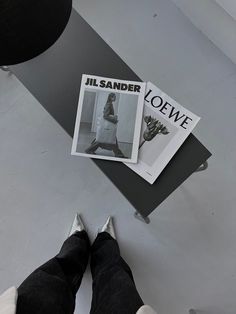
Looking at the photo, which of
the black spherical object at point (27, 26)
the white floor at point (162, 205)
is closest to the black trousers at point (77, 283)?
the white floor at point (162, 205)

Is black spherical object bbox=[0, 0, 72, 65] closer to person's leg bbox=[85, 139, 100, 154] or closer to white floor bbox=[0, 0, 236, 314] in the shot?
person's leg bbox=[85, 139, 100, 154]

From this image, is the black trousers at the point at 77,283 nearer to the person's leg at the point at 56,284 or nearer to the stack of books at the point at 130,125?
the person's leg at the point at 56,284

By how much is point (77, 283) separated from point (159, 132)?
53 centimetres

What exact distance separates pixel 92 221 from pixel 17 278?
34cm

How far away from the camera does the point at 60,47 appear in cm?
106

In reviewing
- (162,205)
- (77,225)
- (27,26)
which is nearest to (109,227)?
(77,225)

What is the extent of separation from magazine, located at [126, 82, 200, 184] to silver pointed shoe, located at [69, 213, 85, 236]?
0.42m

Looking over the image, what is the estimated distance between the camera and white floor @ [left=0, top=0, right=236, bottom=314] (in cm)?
130

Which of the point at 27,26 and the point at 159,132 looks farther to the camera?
the point at 159,132

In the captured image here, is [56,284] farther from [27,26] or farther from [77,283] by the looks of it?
[27,26]

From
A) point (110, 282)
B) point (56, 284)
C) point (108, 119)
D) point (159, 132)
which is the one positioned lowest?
point (110, 282)

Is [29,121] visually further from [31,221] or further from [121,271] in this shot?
[121,271]

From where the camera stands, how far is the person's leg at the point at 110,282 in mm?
899

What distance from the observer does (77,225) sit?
1.29m
